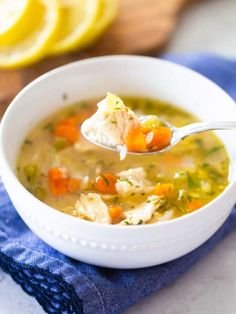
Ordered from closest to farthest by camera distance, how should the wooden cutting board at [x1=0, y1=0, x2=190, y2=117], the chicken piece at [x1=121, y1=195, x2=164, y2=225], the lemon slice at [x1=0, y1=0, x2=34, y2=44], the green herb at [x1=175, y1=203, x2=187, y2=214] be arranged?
the chicken piece at [x1=121, y1=195, x2=164, y2=225] → the green herb at [x1=175, y1=203, x2=187, y2=214] → the lemon slice at [x1=0, y1=0, x2=34, y2=44] → the wooden cutting board at [x1=0, y1=0, x2=190, y2=117]

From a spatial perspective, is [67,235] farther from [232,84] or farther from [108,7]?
[108,7]

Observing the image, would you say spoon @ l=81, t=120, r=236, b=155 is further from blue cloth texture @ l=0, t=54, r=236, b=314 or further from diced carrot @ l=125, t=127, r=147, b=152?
blue cloth texture @ l=0, t=54, r=236, b=314

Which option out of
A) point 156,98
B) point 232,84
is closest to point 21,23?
point 156,98

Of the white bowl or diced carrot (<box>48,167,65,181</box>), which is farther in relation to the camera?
diced carrot (<box>48,167,65,181</box>)

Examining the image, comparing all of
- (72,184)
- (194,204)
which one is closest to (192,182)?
(194,204)

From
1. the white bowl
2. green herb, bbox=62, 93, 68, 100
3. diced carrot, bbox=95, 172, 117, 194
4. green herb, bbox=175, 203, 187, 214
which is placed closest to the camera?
the white bowl

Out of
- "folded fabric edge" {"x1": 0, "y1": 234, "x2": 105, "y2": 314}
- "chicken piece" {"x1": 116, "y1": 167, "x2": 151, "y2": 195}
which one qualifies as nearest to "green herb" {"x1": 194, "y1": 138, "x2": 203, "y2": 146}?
"chicken piece" {"x1": 116, "y1": 167, "x2": 151, "y2": 195}
